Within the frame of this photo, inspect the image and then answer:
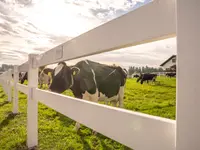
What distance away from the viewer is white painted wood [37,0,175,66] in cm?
45

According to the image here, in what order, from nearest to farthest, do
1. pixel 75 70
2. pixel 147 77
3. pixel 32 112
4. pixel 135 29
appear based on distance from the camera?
pixel 135 29 → pixel 32 112 → pixel 75 70 → pixel 147 77

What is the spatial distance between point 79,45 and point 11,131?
2.29m

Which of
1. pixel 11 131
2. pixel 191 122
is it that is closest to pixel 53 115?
pixel 11 131

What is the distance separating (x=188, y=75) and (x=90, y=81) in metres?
3.25

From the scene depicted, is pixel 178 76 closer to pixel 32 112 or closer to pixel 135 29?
pixel 135 29

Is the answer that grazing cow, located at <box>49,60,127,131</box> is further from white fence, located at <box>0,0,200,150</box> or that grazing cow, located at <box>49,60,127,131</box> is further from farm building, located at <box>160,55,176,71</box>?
white fence, located at <box>0,0,200,150</box>

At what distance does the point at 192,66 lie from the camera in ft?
1.17

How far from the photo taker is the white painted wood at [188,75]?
0.35 metres

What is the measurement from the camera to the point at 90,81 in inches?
141

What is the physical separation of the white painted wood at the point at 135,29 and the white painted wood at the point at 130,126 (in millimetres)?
214

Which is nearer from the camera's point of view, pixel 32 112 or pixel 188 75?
pixel 188 75

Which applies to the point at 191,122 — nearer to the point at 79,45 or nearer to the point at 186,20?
the point at 186,20

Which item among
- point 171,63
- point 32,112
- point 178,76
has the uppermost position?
point 171,63

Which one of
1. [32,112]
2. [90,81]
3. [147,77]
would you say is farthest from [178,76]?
[147,77]
